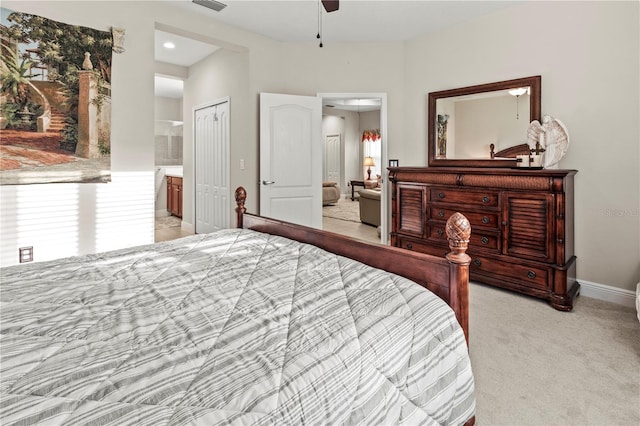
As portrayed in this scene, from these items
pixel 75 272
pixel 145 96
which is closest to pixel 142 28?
pixel 145 96

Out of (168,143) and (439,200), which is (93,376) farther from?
(168,143)

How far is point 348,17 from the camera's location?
395 centimetres

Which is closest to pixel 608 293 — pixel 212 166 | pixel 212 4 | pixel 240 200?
pixel 240 200

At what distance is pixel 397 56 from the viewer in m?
4.71

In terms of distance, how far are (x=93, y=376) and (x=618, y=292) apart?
3.83 m

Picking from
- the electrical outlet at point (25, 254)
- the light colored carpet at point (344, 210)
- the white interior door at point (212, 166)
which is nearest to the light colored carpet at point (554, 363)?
the electrical outlet at point (25, 254)

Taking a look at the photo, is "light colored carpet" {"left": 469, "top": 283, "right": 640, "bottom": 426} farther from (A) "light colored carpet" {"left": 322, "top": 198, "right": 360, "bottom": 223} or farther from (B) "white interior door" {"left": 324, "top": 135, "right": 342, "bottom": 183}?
(B) "white interior door" {"left": 324, "top": 135, "right": 342, "bottom": 183}

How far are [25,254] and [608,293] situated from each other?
4.89 m

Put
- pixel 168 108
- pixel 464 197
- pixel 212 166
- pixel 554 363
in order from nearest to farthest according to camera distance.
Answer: pixel 554 363 → pixel 464 197 → pixel 212 166 → pixel 168 108

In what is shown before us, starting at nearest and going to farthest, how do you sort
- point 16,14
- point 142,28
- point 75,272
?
point 75,272 → point 16,14 → point 142,28

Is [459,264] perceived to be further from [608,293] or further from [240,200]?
[608,293]

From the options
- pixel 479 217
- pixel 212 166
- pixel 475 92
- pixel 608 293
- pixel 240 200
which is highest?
pixel 475 92

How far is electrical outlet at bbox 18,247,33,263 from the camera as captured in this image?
9.57 ft

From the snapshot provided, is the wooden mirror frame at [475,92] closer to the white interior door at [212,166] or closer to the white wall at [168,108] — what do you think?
the white interior door at [212,166]
